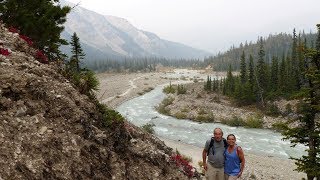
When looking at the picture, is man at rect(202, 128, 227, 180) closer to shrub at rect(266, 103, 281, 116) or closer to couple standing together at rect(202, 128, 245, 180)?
couple standing together at rect(202, 128, 245, 180)

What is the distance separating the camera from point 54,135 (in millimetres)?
11250

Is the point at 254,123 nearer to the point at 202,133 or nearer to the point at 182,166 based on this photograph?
the point at 202,133

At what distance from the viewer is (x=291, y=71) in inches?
3415

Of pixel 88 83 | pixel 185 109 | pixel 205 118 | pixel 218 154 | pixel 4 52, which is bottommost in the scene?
pixel 205 118

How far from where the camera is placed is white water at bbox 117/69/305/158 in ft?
156

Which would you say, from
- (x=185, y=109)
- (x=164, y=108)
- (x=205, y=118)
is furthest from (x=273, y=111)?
(x=164, y=108)

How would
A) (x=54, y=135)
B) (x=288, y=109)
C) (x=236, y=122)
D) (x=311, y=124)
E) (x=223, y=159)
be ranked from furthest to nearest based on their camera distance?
(x=288, y=109)
(x=236, y=122)
(x=311, y=124)
(x=223, y=159)
(x=54, y=135)

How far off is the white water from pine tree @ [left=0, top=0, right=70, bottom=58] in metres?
34.0

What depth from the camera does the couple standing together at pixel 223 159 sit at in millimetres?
11727

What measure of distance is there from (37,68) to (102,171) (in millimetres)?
4564

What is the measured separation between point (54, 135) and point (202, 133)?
4876cm

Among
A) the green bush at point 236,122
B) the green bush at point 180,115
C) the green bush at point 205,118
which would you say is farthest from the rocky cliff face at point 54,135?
the green bush at point 180,115

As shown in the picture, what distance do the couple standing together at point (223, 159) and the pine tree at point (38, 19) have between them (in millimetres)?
9291

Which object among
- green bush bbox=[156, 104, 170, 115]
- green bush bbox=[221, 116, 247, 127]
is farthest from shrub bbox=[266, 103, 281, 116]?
green bush bbox=[156, 104, 170, 115]
